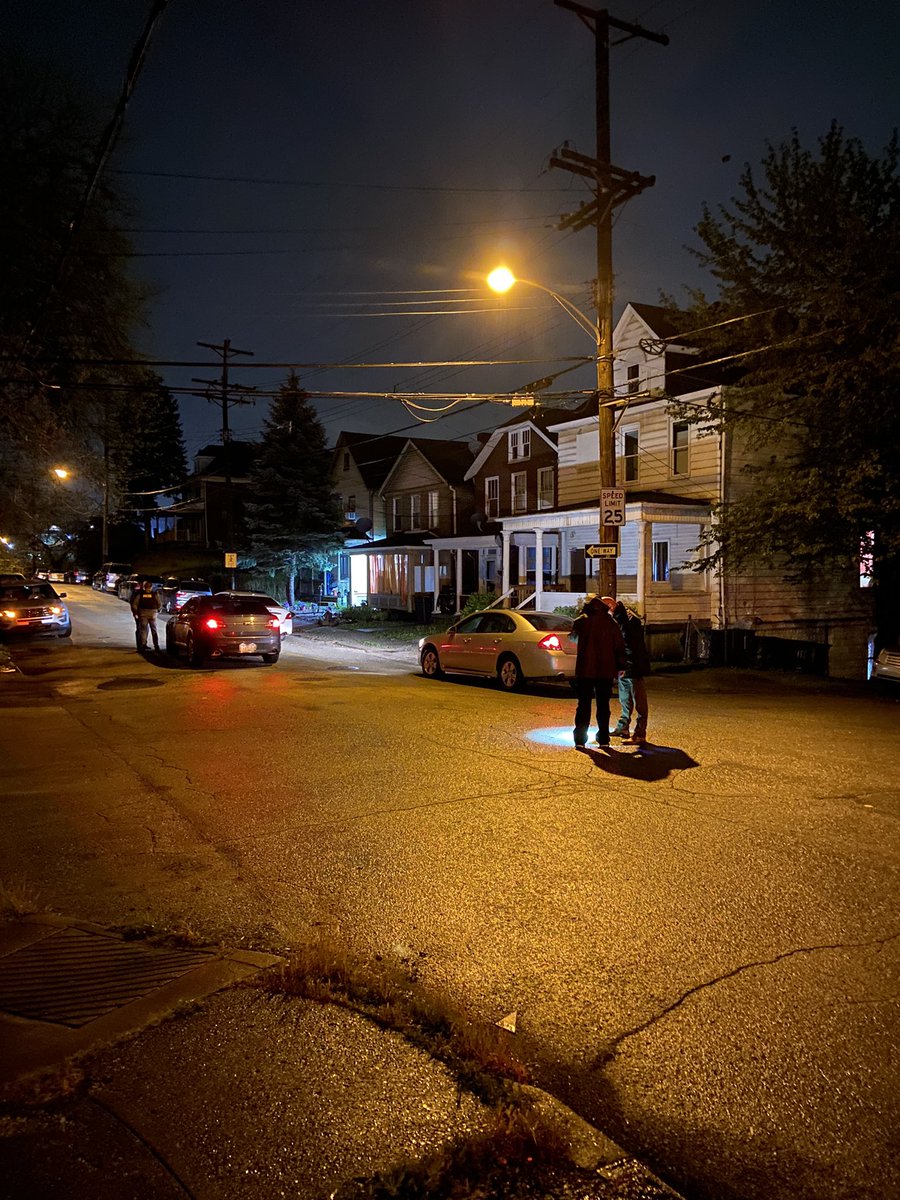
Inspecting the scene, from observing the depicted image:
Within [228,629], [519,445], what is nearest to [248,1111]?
[228,629]

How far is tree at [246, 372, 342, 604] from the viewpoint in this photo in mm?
41250

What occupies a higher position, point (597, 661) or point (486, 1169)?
point (597, 661)

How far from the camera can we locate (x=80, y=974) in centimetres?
416

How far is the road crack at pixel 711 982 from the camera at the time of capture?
3.64 metres

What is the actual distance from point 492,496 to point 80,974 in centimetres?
3585

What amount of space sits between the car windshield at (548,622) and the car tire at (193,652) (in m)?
7.36

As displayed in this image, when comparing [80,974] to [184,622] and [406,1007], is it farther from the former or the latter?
[184,622]

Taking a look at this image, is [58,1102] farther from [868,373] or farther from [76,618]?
[76,618]

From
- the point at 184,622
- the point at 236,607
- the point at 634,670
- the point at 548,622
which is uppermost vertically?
the point at 236,607

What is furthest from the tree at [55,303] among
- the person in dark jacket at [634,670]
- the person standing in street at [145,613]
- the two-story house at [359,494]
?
the two-story house at [359,494]

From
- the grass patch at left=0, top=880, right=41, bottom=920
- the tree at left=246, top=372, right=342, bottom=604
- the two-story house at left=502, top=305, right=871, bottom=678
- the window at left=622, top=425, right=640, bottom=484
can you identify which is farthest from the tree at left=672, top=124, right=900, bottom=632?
the tree at left=246, top=372, right=342, bottom=604

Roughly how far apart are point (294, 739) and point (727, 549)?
13985mm

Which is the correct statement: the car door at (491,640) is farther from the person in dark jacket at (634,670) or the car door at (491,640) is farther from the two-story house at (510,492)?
the two-story house at (510,492)

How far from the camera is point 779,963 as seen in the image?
14.6 feet
